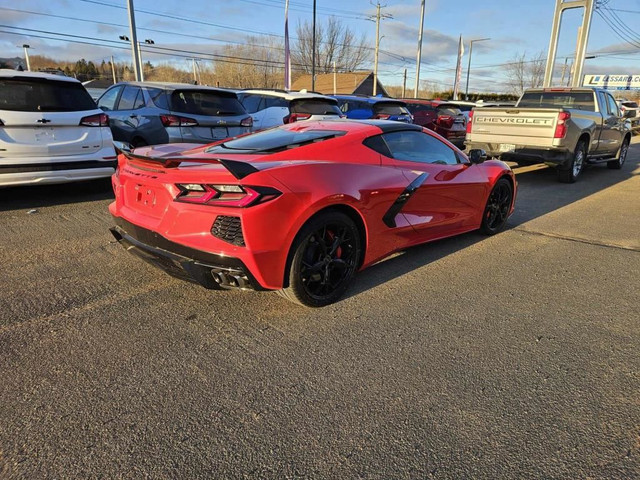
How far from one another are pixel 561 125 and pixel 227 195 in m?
8.12

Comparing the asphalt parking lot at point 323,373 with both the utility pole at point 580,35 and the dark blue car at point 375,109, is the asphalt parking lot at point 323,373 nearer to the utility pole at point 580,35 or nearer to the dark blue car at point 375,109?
the dark blue car at point 375,109

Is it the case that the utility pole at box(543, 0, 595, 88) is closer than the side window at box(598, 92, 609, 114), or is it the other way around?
the side window at box(598, 92, 609, 114)

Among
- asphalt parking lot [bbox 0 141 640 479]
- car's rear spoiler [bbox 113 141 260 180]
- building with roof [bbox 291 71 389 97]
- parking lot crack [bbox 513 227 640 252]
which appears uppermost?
building with roof [bbox 291 71 389 97]

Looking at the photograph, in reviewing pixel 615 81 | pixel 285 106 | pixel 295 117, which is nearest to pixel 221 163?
pixel 295 117

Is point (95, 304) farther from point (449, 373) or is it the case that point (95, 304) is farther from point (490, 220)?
point (490, 220)

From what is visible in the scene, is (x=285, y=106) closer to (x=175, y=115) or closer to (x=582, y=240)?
(x=175, y=115)

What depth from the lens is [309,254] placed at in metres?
3.31

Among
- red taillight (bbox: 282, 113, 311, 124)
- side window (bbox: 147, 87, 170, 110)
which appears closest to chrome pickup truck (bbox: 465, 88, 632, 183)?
red taillight (bbox: 282, 113, 311, 124)

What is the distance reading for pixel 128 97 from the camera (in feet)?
26.5

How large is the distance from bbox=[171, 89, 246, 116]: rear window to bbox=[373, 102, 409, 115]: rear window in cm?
583

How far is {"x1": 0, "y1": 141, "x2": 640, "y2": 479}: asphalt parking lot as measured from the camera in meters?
2.02

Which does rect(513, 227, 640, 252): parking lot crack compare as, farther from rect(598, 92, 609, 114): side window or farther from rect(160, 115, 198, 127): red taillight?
rect(598, 92, 609, 114): side window

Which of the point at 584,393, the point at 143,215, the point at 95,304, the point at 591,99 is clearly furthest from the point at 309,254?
the point at 591,99

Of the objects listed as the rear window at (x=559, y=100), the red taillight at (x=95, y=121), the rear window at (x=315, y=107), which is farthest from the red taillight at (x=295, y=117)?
the rear window at (x=559, y=100)
